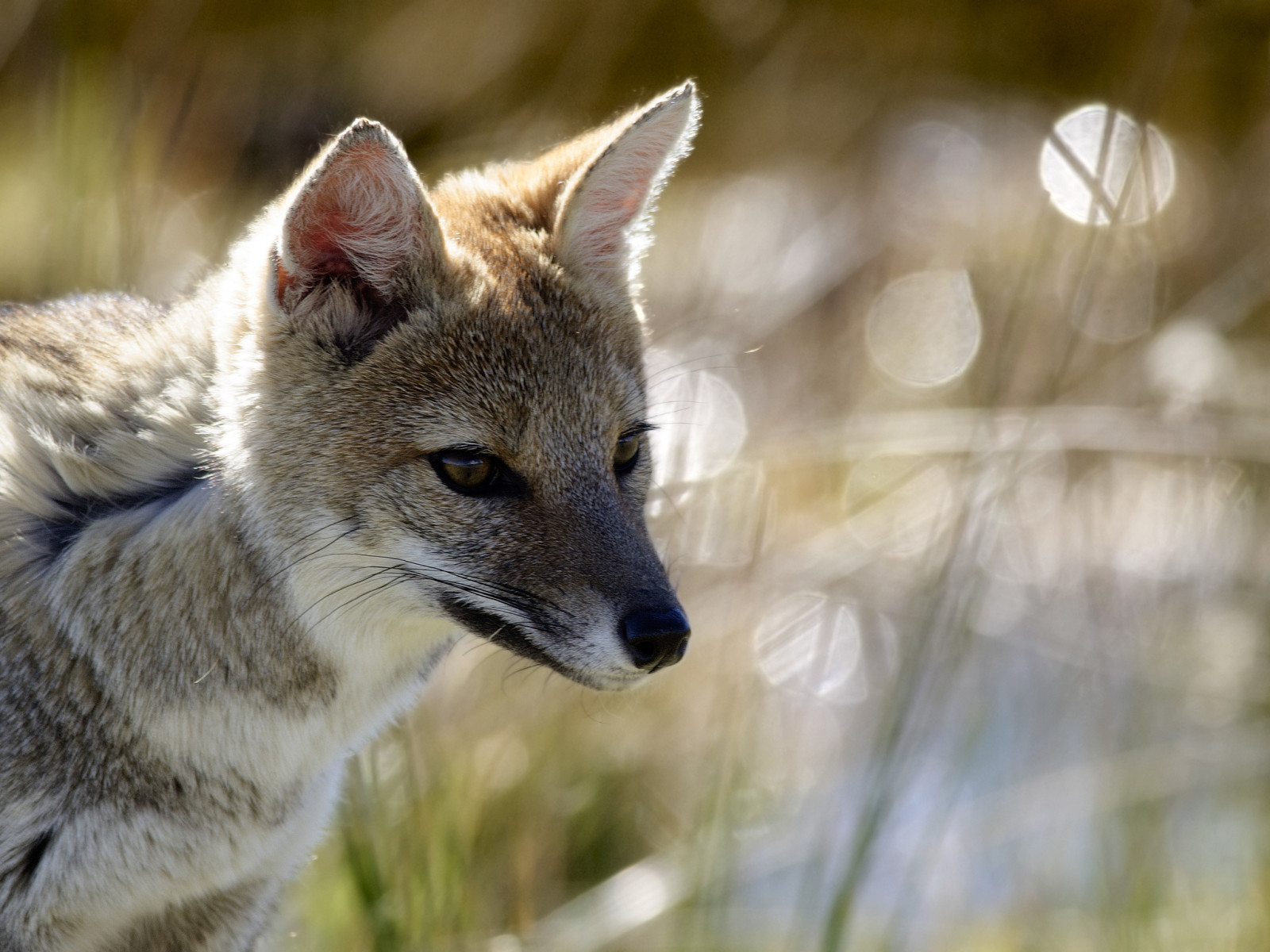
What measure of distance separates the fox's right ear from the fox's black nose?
913mm

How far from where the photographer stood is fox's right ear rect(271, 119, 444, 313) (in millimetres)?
2580

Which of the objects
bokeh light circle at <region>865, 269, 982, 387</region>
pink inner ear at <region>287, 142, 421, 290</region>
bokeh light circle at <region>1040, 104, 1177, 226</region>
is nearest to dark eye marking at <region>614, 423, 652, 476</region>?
pink inner ear at <region>287, 142, 421, 290</region>

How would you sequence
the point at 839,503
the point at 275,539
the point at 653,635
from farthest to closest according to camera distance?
the point at 839,503 < the point at 275,539 < the point at 653,635

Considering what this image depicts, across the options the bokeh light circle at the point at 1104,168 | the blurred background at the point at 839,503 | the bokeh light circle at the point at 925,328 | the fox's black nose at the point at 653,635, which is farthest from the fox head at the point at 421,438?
the bokeh light circle at the point at 925,328

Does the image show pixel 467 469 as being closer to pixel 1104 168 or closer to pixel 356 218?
pixel 356 218

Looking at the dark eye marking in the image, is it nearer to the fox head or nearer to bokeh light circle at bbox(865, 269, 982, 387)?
the fox head

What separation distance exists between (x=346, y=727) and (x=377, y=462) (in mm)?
605

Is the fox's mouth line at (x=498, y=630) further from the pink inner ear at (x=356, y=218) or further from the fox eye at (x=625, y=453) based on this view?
the pink inner ear at (x=356, y=218)

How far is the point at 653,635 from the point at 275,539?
0.80m

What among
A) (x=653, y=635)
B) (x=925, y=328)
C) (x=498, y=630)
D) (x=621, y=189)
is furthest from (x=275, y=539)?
(x=925, y=328)

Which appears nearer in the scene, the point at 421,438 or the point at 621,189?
the point at 421,438

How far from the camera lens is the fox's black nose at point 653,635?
100 inches

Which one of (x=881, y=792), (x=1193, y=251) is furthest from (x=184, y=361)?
(x=1193, y=251)

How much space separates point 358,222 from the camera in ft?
9.06
